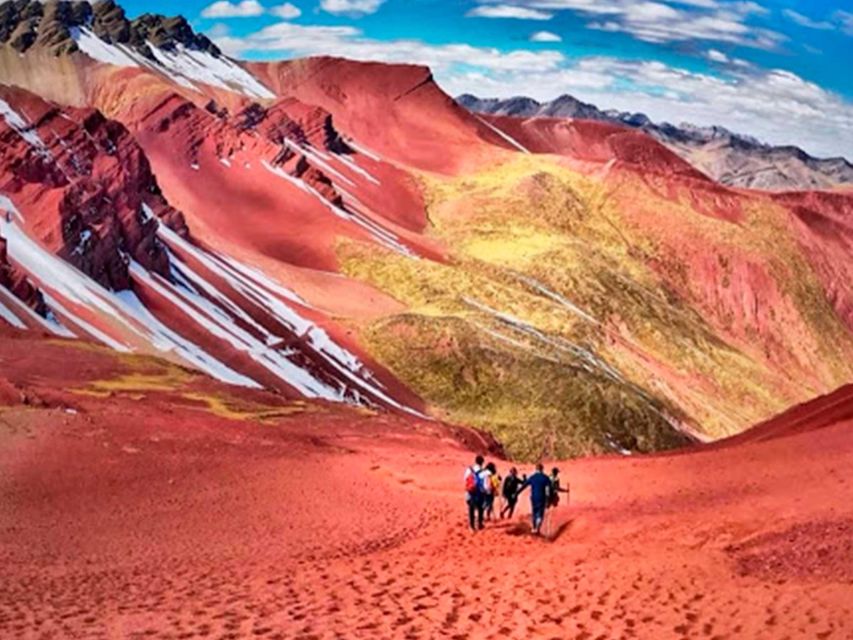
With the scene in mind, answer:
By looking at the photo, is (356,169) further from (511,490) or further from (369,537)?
(369,537)

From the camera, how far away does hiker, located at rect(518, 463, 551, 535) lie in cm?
2205

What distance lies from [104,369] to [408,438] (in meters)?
11.8

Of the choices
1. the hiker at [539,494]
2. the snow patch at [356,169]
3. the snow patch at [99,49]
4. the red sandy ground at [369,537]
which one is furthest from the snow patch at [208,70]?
the hiker at [539,494]

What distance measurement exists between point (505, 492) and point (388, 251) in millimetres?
72244

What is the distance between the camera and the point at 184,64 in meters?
144

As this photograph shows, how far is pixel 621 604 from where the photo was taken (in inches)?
607

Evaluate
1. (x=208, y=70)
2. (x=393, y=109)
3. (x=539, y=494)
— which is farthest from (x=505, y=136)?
(x=539, y=494)

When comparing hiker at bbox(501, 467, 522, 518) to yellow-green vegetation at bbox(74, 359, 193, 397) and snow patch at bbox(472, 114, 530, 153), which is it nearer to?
yellow-green vegetation at bbox(74, 359, 193, 397)

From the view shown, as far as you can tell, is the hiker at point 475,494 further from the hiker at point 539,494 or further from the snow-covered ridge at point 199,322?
the snow-covered ridge at point 199,322

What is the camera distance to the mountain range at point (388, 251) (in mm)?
59656

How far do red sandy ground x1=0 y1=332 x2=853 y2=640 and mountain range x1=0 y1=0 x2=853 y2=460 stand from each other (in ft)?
59.3

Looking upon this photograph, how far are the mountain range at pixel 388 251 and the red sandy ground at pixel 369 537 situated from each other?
1806 cm

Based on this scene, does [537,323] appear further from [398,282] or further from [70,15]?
[70,15]

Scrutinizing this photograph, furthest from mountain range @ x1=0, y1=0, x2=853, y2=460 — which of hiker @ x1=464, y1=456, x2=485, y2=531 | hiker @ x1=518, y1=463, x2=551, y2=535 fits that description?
hiker @ x1=518, y1=463, x2=551, y2=535
